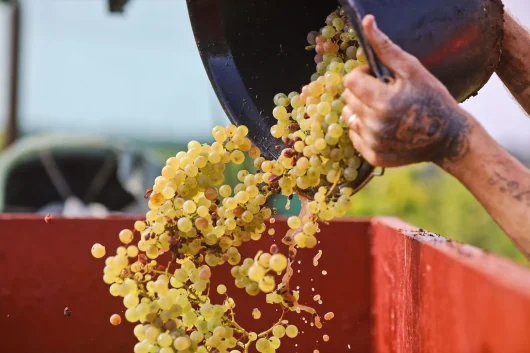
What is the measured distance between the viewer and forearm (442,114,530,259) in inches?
29.4

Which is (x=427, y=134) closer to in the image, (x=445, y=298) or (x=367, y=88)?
(x=367, y=88)

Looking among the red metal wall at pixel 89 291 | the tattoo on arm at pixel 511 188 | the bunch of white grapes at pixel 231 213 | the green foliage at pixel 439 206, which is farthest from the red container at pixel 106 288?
the green foliage at pixel 439 206

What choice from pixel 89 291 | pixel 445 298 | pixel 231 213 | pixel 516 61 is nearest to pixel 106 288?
pixel 89 291

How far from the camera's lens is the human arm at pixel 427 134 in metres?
0.70

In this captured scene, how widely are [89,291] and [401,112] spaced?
0.93 m

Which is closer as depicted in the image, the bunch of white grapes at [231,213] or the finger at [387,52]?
the finger at [387,52]

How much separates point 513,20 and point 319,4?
0.41 meters

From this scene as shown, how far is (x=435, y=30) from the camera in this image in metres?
0.83

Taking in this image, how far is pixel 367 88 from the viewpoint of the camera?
71 cm

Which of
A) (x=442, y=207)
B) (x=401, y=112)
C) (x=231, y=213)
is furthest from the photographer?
(x=442, y=207)

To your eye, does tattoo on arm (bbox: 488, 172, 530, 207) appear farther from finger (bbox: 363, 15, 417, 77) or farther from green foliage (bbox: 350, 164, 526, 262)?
green foliage (bbox: 350, 164, 526, 262)

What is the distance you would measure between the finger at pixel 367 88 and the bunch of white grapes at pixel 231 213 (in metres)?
0.11

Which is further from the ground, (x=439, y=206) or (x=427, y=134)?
(x=427, y=134)

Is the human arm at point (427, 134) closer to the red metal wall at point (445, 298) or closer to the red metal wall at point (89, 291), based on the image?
the red metal wall at point (445, 298)
